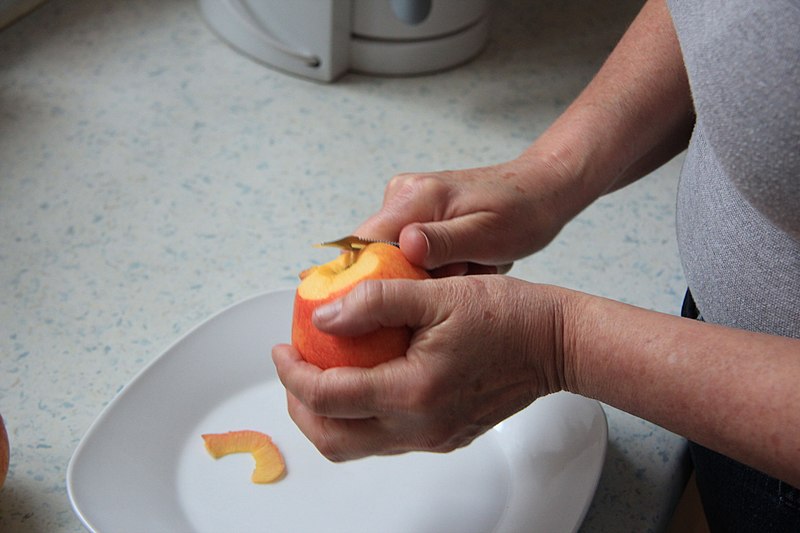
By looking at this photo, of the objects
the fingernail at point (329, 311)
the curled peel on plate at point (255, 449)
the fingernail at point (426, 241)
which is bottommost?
the curled peel on plate at point (255, 449)

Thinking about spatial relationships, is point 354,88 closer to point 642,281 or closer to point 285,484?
point 642,281

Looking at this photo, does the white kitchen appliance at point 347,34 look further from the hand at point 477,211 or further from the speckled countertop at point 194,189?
the hand at point 477,211

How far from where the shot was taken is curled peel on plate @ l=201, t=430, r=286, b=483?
2.23ft

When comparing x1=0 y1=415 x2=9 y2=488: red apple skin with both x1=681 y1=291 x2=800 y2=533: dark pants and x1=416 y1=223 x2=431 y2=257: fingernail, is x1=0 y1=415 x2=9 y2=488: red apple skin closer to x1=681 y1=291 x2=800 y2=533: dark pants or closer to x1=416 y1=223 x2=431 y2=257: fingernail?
x1=416 y1=223 x2=431 y2=257: fingernail

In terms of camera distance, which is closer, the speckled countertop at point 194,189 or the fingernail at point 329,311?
the fingernail at point 329,311

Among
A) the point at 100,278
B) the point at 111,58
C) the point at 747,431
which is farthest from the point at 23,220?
the point at 747,431

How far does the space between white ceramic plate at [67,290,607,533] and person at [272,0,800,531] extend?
0.10 metres

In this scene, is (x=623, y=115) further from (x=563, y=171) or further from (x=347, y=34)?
(x=347, y=34)

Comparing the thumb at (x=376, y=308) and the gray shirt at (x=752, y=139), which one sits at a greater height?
the gray shirt at (x=752, y=139)

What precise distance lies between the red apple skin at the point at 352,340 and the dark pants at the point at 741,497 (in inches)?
10.2

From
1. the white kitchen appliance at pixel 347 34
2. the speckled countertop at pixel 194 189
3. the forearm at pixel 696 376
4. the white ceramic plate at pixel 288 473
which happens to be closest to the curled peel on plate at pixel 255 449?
the white ceramic plate at pixel 288 473

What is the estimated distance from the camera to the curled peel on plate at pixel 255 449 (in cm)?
68

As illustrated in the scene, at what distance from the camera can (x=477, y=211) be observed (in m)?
0.67

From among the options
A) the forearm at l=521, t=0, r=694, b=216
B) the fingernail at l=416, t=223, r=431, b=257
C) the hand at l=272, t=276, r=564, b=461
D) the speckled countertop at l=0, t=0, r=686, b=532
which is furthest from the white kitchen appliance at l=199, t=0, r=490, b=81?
the hand at l=272, t=276, r=564, b=461
